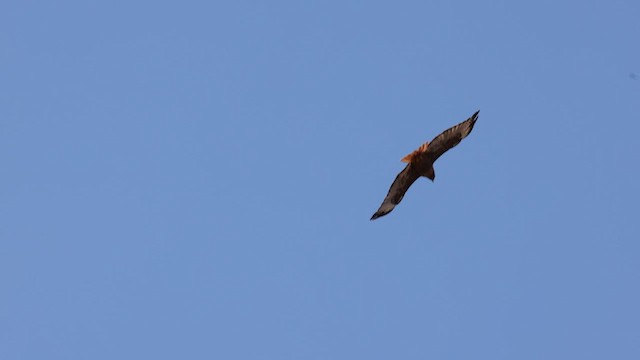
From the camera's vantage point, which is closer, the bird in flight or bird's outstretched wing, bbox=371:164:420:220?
the bird in flight

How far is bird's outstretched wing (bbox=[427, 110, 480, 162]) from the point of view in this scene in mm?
33500

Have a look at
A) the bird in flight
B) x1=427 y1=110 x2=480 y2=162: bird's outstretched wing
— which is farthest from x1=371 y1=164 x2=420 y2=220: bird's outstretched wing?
x1=427 y1=110 x2=480 y2=162: bird's outstretched wing

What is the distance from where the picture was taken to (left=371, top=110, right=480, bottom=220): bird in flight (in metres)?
33.5

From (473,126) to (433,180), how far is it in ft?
6.80

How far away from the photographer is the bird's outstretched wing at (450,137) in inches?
1319

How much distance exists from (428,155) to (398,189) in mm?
1889

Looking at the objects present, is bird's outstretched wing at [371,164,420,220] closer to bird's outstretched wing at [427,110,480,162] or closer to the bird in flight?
the bird in flight

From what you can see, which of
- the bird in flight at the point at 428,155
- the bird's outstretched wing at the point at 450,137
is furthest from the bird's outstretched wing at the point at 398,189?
the bird's outstretched wing at the point at 450,137

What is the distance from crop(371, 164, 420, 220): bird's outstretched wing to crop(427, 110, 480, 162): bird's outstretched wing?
820mm

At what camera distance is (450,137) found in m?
33.8

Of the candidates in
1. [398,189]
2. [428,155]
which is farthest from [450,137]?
[398,189]

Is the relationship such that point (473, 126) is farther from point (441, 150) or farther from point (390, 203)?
point (390, 203)

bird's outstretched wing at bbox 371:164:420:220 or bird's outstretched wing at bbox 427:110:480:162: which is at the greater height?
bird's outstretched wing at bbox 371:164:420:220

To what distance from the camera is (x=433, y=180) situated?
34.2 meters
